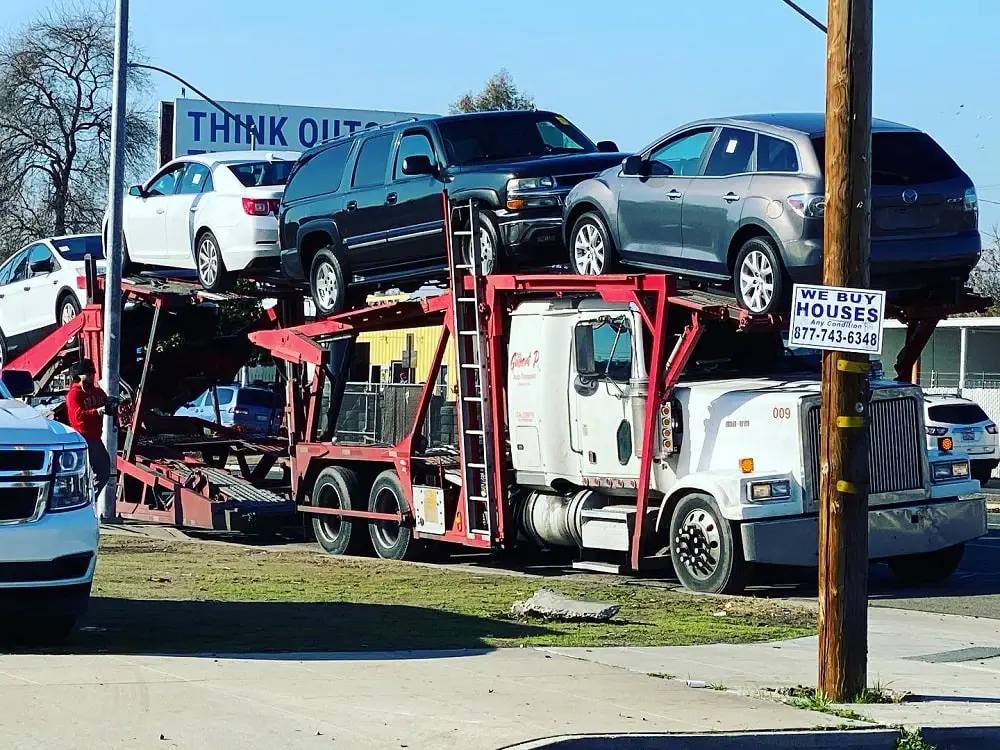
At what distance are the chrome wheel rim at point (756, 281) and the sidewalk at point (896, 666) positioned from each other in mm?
2672

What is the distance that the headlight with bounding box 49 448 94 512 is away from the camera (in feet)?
30.4

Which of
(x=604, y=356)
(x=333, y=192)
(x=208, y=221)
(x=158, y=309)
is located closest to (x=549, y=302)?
(x=604, y=356)

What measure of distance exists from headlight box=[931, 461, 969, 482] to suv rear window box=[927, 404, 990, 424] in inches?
516

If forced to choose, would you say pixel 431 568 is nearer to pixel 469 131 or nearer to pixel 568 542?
pixel 568 542

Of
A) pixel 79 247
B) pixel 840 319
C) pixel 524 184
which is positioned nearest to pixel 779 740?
pixel 840 319

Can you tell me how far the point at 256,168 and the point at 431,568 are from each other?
5.69 metres

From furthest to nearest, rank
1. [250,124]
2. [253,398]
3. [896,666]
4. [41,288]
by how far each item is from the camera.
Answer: [250,124] → [253,398] → [41,288] → [896,666]

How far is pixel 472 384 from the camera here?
50.9 ft

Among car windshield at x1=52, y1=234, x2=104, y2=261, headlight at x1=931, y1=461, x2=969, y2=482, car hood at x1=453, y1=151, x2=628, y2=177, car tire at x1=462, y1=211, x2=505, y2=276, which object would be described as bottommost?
headlight at x1=931, y1=461, x2=969, y2=482

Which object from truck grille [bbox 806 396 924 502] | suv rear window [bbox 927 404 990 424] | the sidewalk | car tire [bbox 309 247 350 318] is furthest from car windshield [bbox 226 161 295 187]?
suv rear window [bbox 927 404 990 424]

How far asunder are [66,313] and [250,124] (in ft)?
89.9

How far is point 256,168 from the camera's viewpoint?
18.9 metres

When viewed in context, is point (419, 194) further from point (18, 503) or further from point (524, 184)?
point (18, 503)

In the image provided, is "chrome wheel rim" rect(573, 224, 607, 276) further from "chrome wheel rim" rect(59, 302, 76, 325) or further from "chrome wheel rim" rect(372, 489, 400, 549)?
"chrome wheel rim" rect(59, 302, 76, 325)
